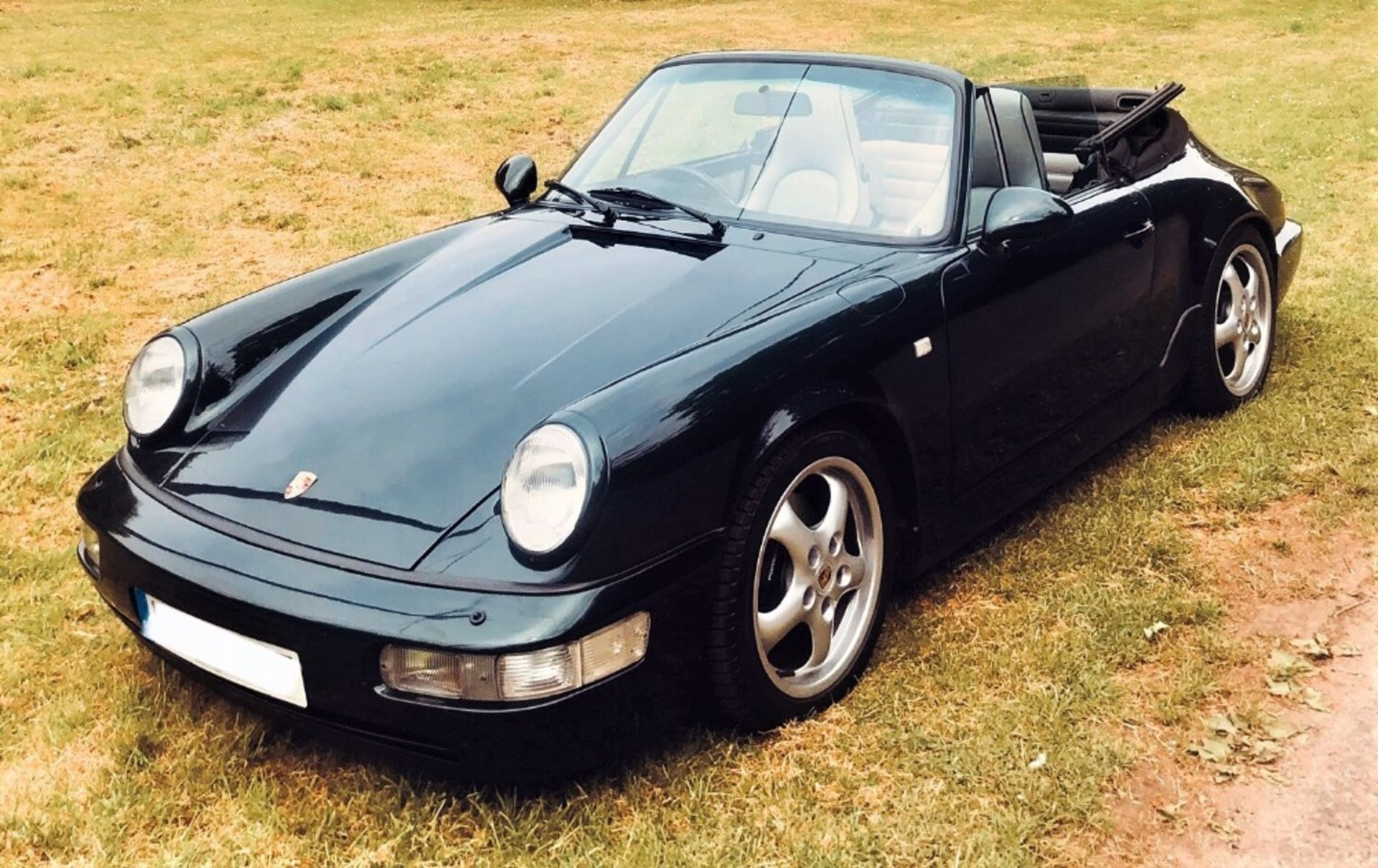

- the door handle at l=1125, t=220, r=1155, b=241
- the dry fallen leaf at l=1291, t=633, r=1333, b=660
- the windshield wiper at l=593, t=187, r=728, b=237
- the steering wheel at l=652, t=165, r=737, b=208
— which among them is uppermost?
the steering wheel at l=652, t=165, r=737, b=208

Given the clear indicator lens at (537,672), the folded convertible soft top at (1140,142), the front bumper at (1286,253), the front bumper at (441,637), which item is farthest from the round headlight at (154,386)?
the front bumper at (1286,253)

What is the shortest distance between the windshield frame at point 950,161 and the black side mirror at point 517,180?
0.23 meters

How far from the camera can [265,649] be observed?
2416 mm

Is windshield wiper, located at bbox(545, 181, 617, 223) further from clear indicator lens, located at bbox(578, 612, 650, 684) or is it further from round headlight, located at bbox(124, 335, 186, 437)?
clear indicator lens, located at bbox(578, 612, 650, 684)

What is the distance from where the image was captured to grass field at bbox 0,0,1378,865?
2.52 m

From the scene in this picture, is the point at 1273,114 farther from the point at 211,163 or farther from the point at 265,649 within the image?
the point at 265,649

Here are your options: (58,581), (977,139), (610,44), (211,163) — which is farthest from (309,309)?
(610,44)

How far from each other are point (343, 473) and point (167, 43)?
47.5 ft

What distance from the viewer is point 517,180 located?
4.17 meters

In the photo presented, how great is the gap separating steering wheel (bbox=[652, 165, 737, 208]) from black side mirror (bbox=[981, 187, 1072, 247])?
72 cm

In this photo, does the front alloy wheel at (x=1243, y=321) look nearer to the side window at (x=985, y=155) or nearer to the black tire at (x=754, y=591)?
the side window at (x=985, y=155)

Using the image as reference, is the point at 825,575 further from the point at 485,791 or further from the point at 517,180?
the point at 517,180

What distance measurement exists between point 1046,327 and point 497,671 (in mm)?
2019

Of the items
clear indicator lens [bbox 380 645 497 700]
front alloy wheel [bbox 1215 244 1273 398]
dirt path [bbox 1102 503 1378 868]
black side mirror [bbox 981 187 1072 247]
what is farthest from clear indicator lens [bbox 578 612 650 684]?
front alloy wheel [bbox 1215 244 1273 398]
